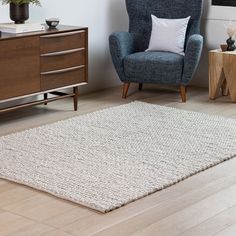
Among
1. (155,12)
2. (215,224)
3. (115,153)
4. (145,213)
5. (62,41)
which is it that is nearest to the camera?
(215,224)

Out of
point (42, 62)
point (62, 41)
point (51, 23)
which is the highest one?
point (51, 23)

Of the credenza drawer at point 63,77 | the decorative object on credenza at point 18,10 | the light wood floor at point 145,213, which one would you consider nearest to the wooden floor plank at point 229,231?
the light wood floor at point 145,213

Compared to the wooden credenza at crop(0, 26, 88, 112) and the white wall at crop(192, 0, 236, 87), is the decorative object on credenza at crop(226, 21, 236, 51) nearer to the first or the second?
the white wall at crop(192, 0, 236, 87)

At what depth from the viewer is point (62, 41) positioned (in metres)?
4.78

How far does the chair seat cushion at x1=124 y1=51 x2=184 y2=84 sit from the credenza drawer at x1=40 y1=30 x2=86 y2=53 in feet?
1.92

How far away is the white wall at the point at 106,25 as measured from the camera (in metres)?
5.57

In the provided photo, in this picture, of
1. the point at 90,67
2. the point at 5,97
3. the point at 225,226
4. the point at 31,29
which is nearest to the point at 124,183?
the point at 225,226

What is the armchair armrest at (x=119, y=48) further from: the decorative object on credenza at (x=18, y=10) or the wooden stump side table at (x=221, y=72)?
the decorative object on credenza at (x=18, y=10)

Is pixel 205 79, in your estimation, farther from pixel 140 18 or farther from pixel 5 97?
pixel 5 97

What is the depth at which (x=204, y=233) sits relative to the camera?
2.79 meters

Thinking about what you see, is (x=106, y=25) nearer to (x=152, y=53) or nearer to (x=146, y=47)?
(x=146, y=47)

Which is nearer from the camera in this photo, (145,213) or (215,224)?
(215,224)

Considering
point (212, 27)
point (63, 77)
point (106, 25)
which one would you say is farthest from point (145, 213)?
point (212, 27)

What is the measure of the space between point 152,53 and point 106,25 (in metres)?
0.67
